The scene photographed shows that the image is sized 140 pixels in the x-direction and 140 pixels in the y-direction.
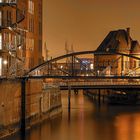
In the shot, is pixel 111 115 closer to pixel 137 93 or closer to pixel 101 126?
pixel 101 126

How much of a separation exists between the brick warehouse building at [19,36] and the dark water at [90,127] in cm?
517

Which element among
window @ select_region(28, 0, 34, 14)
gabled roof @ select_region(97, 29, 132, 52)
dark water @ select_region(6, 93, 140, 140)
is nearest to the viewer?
dark water @ select_region(6, 93, 140, 140)

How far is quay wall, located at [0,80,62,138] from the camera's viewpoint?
41.3 m

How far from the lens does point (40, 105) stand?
179ft

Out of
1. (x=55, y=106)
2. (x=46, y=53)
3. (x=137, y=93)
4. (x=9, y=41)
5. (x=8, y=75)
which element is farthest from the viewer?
(x=46, y=53)

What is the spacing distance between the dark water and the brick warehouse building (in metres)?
5.17

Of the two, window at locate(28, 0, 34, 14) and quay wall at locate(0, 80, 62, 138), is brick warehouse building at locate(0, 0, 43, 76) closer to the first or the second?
window at locate(28, 0, 34, 14)

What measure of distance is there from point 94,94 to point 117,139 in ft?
196

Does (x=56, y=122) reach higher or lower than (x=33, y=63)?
lower

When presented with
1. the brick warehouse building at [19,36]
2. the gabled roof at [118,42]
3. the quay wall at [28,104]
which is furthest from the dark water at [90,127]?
the gabled roof at [118,42]

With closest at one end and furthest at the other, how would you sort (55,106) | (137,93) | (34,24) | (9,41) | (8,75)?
(8,75) < (9,41) < (55,106) < (34,24) < (137,93)

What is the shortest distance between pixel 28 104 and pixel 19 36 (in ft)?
21.9

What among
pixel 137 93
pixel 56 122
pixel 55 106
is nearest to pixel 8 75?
pixel 56 122

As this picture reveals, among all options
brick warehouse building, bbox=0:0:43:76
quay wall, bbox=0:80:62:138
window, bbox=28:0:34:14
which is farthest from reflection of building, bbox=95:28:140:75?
quay wall, bbox=0:80:62:138
